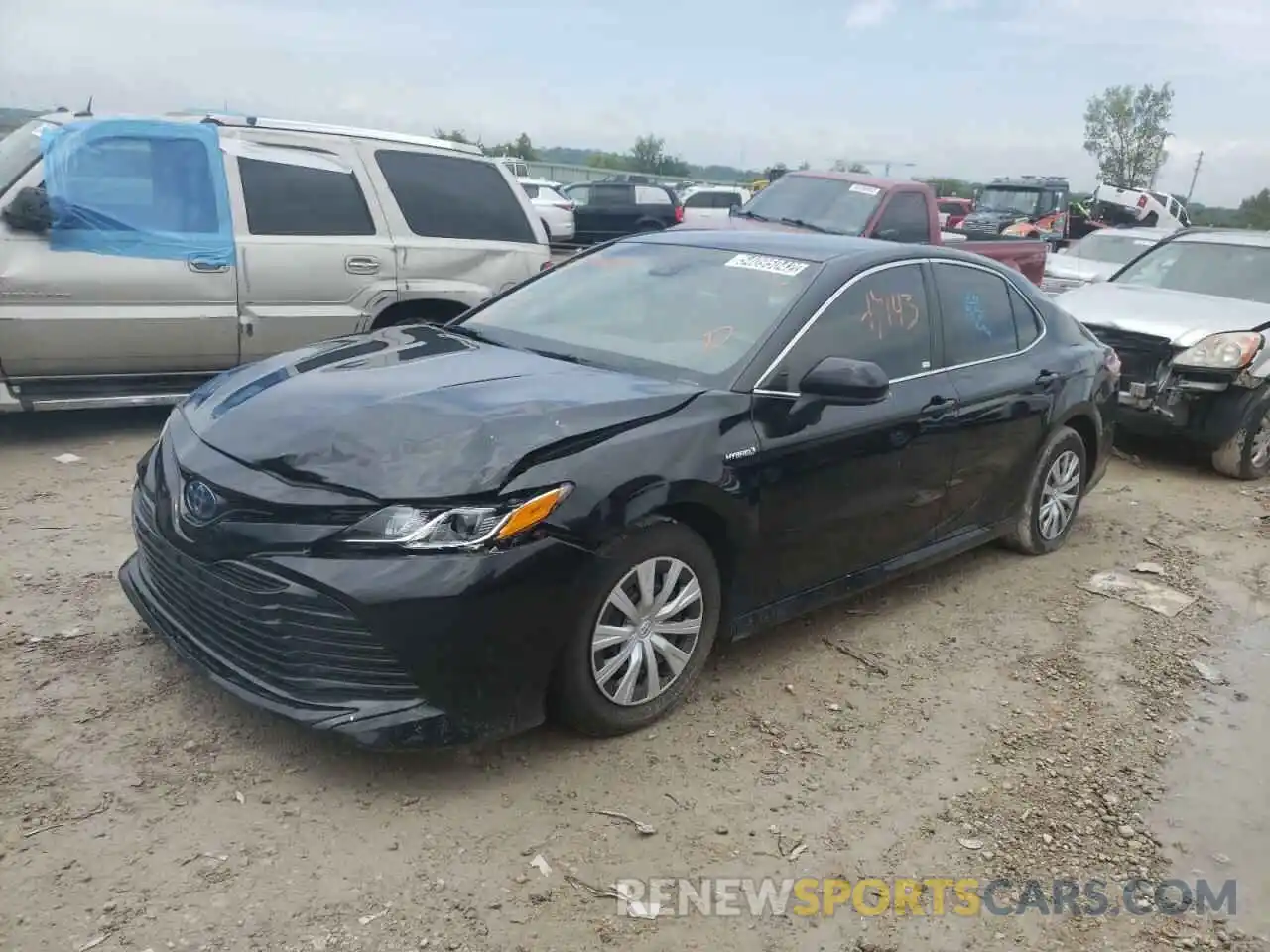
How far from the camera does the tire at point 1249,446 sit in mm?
7691

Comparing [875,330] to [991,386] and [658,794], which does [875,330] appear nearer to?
[991,386]

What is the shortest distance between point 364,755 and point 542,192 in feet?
68.7

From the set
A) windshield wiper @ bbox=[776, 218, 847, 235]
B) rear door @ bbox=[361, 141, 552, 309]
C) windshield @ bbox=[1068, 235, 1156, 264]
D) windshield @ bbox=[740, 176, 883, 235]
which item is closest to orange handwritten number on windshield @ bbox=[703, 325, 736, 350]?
rear door @ bbox=[361, 141, 552, 309]

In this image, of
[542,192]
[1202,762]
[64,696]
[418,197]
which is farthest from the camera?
[542,192]

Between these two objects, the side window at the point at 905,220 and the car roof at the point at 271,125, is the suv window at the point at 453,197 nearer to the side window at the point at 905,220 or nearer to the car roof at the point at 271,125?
the car roof at the point at 271,125

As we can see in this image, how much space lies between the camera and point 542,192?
23172mm

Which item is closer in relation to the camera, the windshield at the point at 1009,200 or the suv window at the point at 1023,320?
the suv window at the point at 1023,320

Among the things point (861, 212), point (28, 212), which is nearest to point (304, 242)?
point (28, 212)

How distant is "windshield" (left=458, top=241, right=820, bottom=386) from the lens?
4.11 m

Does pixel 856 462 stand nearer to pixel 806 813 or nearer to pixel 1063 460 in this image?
pixel 806 813

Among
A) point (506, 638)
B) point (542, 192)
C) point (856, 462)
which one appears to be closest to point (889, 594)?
point (856, 462)

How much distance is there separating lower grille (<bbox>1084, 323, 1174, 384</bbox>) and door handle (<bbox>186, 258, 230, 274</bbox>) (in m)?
5.91

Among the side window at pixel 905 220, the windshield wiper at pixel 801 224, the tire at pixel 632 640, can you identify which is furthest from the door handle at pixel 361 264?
the side window at pixel 905 220

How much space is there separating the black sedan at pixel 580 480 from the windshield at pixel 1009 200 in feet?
68.0
